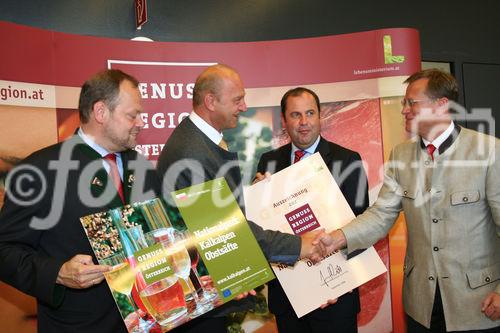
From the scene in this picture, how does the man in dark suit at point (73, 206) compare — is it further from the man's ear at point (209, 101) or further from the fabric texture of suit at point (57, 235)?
the man's ear at point (209, 101)

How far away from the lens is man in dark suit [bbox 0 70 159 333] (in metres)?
1.96

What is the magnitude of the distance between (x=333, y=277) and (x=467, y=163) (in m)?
0.92

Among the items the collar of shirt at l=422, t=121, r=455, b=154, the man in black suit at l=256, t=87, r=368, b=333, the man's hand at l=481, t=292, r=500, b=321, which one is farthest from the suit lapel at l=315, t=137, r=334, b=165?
the man's hand at l=481, t=292, r=500, b=321

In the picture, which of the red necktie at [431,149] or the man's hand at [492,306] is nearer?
the man's hand at [492,306]

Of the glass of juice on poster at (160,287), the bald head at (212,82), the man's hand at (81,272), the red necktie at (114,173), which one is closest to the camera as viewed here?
the man's hand at (81,272)

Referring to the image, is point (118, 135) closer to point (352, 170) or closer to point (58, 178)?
point (58, 178)

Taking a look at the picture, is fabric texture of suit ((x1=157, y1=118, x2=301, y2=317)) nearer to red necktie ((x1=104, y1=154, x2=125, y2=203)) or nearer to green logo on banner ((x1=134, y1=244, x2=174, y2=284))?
red necktie ((x1=104, y1=154, x2=125, y2=203))

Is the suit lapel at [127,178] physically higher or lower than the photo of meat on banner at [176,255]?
higher

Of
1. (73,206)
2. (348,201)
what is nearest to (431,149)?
(348,201)

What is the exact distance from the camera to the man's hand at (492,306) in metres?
2.29
